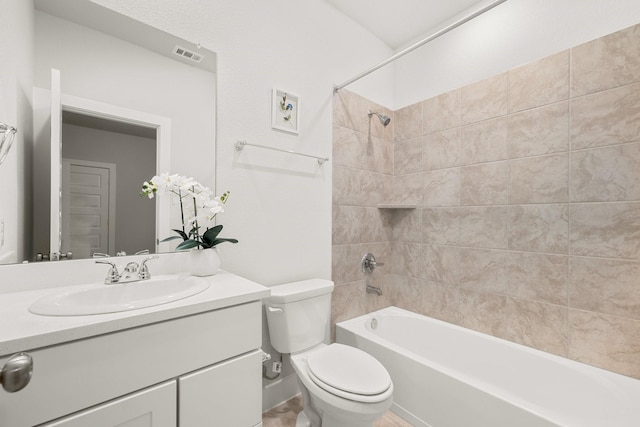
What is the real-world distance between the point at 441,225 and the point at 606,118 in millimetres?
1041

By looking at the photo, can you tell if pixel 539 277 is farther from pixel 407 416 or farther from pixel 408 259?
pixel 407 416

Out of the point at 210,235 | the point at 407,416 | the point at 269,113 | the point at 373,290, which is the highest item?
the point at 269,113

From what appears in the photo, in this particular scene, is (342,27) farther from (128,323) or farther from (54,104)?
(128,323)

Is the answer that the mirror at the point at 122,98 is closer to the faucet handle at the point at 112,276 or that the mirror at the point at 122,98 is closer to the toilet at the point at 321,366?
the faucet handle at the point at 112,276

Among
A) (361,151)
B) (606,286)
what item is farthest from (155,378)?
(606,286)

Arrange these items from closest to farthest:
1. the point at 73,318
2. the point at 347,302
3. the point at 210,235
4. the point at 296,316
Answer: the point at 73,318 < the point at 210,235 < the point at 296,316 < the point at 347,302

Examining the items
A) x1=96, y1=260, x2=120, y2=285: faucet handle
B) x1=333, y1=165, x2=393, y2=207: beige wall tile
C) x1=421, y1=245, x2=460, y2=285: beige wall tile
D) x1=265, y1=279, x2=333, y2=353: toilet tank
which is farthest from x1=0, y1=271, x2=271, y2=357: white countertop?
x1=421, y1=245, x2=460, y2=285: beige wall tile

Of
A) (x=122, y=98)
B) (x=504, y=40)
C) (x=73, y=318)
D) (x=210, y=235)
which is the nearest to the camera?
(x=73, y=318)

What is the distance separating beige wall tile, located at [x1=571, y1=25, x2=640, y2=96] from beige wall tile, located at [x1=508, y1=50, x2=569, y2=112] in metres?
0.04

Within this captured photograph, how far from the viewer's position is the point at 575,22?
1538mm

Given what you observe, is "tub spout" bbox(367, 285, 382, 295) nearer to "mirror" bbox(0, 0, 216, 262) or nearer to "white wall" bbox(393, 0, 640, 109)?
"mirror" bbox(0, 0, 216, 262)

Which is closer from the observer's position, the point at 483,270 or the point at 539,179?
the point at 539,179

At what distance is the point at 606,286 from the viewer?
4.59 feet

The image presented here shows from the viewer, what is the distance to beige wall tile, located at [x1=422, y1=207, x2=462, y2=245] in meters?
1.99
